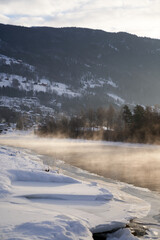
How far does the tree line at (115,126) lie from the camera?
225 ft

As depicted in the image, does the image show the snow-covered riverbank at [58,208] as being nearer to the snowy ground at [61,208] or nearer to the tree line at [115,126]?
the snowy ground at [61,208]

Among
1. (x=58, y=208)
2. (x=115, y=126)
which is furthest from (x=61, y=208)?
(x=115, y=126)

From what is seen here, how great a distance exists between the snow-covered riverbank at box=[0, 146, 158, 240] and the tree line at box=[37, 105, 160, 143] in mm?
53073

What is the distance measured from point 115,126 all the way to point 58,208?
2839 inches

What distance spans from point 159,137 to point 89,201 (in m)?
55.8

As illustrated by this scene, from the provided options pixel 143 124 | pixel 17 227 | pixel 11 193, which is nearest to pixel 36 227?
pixel 17 227

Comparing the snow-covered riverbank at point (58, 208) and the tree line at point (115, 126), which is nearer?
the snow-covered riverbank at point (58, 208)

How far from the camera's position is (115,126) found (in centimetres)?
8150

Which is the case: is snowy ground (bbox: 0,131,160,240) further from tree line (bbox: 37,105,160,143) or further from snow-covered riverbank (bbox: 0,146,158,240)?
tree line (bbox: 37,105,160,143)

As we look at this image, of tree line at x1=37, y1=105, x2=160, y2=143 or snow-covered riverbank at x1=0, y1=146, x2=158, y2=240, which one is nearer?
snow-covered riverbank at x1=0, y1=146, x2=158, y2=240

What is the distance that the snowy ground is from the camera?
7773 mm

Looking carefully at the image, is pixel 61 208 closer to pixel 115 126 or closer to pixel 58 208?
pixel 58 208

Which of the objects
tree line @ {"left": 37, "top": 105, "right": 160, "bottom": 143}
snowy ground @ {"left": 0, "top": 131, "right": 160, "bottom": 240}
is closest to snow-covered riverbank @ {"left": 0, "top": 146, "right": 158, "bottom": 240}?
snowy ground @ {"left": 0, "top": 131, "right": 160, "bottom": 240}

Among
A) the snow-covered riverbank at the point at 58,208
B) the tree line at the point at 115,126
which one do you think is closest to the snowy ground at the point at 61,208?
the snow-covered riverbank at the point at 58,208
